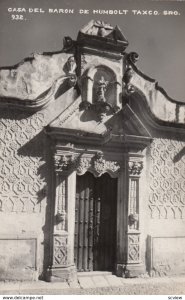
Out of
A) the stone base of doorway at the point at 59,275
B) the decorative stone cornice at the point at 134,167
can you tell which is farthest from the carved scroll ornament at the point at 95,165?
the stone base of doorway at the point at 59,275

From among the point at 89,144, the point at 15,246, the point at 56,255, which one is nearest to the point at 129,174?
the point at 89,144

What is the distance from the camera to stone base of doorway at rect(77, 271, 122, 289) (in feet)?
19.6

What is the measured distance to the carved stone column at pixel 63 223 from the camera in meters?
6.07

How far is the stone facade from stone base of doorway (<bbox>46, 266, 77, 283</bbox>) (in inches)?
0.7

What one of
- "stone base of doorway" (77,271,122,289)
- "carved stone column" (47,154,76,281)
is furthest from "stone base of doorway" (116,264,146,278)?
"carved stone column" (47,154,76,281)

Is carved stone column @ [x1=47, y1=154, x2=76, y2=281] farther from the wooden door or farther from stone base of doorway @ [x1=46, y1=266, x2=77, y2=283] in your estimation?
the wooden door

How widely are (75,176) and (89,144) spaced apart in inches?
28.9

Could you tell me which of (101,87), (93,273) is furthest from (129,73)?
(93,273)

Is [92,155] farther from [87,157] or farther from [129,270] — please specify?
[129,270]

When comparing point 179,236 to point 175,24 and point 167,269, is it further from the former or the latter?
point 175,24

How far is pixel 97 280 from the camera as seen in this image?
6203mm

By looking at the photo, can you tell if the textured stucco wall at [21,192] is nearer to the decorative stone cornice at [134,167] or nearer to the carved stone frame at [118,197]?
the carved stone frame at [118,197]

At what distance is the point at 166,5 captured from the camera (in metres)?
6.19

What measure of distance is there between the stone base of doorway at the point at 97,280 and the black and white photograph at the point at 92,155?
0.02 metres
